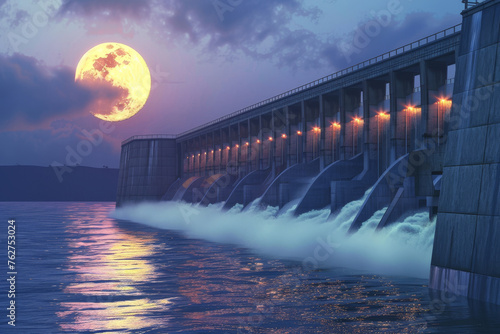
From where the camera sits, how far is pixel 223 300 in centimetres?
2012

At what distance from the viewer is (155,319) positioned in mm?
16953

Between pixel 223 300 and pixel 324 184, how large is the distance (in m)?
28.4

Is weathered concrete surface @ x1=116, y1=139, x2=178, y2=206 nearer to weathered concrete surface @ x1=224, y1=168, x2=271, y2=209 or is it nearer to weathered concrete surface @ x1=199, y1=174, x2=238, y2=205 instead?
weathered concrete surface @ x1=199, y1=174, x2=238, y2=205

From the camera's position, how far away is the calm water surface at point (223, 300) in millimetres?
16078

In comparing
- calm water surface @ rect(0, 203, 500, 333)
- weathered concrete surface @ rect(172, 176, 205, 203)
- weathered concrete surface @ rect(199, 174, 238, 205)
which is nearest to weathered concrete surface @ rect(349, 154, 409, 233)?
calm water surface @ rect(0, 203, 500, 333)

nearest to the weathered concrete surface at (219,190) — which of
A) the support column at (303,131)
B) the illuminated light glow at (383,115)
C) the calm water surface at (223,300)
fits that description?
the support column at (303,131)

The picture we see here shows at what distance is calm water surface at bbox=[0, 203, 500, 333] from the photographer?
16078 millimetres

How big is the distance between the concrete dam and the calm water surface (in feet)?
8.44

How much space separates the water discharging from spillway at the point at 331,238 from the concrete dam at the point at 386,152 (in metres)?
1.15

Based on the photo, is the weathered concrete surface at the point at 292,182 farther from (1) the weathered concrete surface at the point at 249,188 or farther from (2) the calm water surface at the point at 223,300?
(2) the calm water surface at the point at 223,300

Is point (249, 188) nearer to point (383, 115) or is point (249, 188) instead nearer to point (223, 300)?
point (383, 115)

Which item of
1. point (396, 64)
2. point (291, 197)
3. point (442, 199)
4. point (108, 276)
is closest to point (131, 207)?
point (291, 197)

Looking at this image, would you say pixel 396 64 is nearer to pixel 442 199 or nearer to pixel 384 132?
pixel 384 132

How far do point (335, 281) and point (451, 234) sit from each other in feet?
18.6
